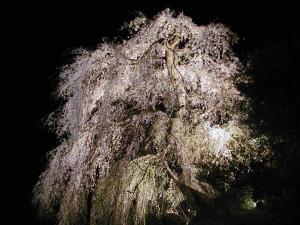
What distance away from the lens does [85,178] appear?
504 centimetres

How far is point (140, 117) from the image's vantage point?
509 cm

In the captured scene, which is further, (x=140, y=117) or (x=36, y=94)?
(x=36, y=94)

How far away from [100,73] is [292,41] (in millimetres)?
2841

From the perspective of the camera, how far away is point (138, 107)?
523 cm

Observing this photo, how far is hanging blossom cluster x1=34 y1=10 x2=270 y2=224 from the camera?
5.01 m

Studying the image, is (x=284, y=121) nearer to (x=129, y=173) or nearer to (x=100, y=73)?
(x=129, y=173)

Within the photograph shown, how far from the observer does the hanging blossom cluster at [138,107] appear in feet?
16.4

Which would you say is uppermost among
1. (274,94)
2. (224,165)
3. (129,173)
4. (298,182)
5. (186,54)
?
(186,54)

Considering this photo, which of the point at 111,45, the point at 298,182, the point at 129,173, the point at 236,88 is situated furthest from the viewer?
the point at 236,88

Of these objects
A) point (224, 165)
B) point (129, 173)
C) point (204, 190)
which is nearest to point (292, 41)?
point (224, 165)

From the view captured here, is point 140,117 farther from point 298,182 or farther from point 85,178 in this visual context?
point 298,182

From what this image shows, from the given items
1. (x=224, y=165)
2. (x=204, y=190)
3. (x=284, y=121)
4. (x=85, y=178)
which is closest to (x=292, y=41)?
(x=284, y=121)

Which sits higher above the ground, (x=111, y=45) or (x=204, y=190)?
(x=111, y=45)

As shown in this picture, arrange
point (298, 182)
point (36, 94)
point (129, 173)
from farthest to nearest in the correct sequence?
point (36, 94) < point (129, 173) < point (298, 182)
